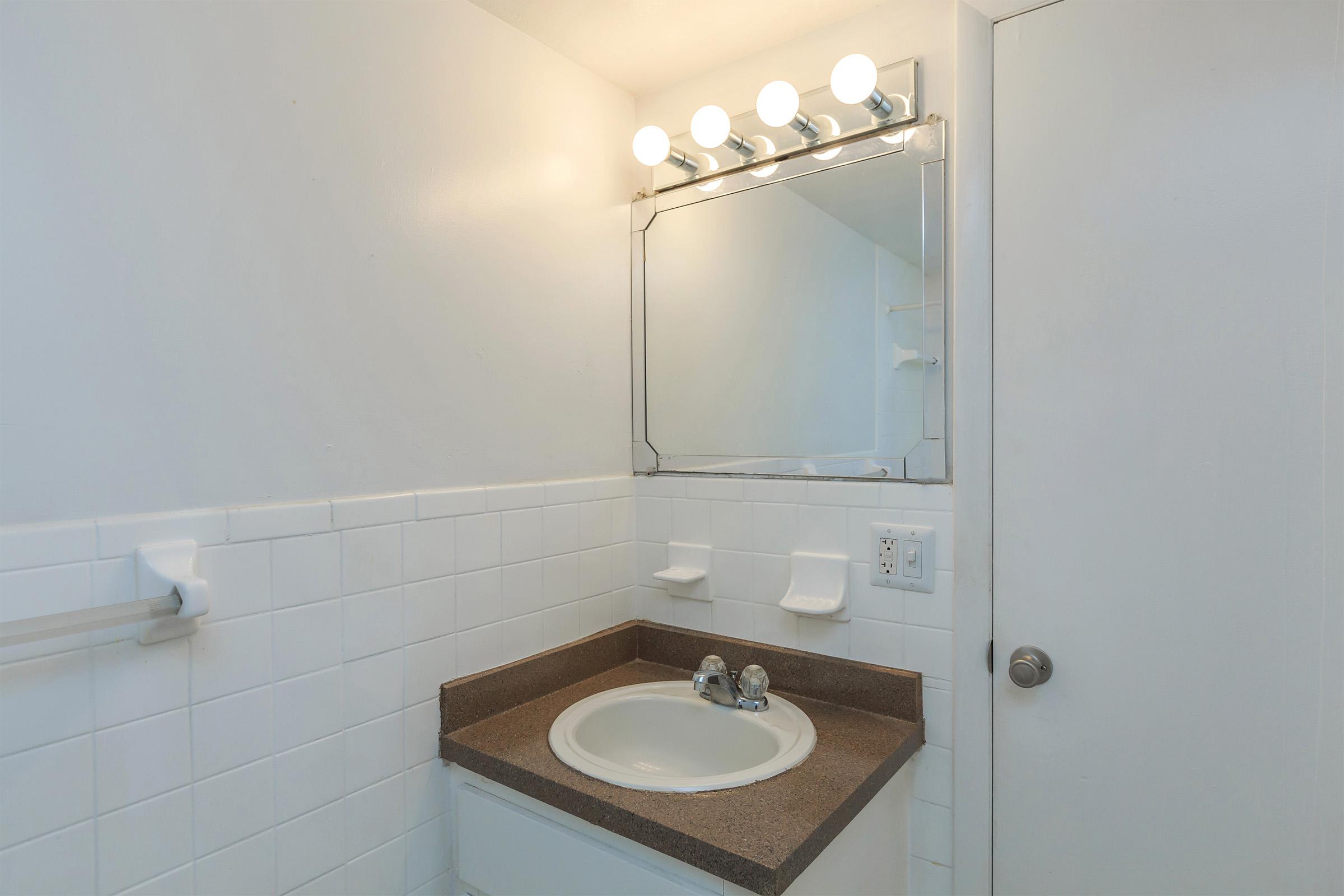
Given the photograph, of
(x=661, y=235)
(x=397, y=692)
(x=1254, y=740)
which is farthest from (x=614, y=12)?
(x=1254, y=740)

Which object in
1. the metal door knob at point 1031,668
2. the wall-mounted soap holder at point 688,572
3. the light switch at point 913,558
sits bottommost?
the metal door knob at point 1031,668

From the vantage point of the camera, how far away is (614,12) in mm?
1376

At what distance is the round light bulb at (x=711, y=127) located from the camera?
144 centimetres

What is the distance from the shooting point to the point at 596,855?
1.09 meters

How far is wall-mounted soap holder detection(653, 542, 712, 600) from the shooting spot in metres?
1.58

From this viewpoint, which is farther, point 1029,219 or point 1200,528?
point 1029,219

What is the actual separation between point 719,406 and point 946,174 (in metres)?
0.66

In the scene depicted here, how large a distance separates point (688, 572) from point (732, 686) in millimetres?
307

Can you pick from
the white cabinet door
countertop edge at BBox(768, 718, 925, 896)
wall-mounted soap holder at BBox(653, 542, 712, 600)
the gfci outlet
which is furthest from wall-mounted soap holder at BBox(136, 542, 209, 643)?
the gfci outlet

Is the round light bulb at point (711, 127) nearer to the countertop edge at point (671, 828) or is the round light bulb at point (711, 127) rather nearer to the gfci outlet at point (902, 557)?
the gfci outlet at point (902, 557)

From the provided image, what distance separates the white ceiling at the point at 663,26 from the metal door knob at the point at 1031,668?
49.1 inches

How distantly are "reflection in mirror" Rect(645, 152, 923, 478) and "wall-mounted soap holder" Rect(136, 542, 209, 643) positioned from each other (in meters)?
0.99

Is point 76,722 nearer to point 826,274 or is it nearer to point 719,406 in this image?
point 719,406

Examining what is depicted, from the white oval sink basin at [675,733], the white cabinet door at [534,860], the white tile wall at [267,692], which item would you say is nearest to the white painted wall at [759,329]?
the white tile wall at [267,692]
